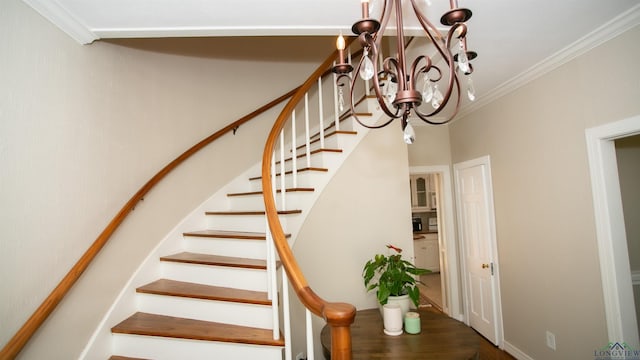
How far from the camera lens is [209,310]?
1867 millimetres

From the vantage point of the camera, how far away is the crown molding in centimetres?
144

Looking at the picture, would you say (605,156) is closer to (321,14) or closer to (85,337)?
(321,14)

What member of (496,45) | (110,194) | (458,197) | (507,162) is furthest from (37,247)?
(458,197)

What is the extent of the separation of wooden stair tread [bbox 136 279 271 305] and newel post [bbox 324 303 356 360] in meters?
0.88

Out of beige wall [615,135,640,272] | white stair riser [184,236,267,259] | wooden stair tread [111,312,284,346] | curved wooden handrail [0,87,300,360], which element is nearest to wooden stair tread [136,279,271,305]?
wooden stair tread [111,312,284,346]

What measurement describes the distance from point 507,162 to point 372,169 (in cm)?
140

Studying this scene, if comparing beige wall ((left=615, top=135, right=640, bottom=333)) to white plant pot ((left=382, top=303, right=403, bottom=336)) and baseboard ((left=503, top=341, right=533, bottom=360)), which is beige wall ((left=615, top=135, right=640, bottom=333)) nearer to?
baseboard ((left=503, top=341, right=533, bottom=360))

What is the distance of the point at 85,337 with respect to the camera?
1.70 metres

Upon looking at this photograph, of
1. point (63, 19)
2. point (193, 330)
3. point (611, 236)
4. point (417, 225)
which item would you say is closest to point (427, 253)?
point (417, 225)

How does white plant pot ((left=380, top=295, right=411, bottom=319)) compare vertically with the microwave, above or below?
below

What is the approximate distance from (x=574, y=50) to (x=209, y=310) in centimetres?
309

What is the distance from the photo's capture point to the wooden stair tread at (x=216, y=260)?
198cm

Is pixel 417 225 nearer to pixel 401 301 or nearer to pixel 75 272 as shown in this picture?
pixel 401 301

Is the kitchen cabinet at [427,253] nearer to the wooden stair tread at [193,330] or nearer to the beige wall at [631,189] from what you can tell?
the beige wall at [631,189]
